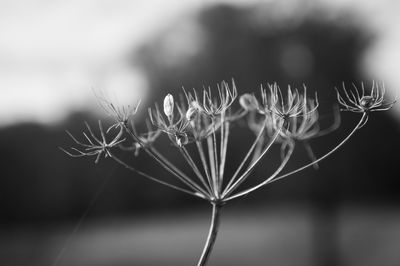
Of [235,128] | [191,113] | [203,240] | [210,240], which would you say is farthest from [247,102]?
[203,240]

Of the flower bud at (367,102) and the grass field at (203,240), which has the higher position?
the flower bud at (367,102)

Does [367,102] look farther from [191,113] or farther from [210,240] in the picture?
[210,240]

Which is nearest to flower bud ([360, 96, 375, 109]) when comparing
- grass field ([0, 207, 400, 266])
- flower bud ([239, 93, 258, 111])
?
flower bud ([239, 93, 258, 111])

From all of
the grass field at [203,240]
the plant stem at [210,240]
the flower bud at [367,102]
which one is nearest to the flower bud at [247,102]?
the flower bud at [367,102]

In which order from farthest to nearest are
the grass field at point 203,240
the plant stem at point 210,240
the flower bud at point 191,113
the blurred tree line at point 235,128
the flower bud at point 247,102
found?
the grass field at point 203,240 < the blurred tree line at point 235,128 < the flower bud at point 247,102 < the flower bud at point 191,113 < the plant stem at point 210,240

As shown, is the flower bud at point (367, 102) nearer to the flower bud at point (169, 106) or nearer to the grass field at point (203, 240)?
the flower bud at point (169, 106)

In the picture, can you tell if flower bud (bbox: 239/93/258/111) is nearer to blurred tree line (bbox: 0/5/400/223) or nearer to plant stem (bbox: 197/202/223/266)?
plant stem (bbox: 197/202/223/266)

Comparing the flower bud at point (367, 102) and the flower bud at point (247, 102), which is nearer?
the flower bud at point (367, 102)
